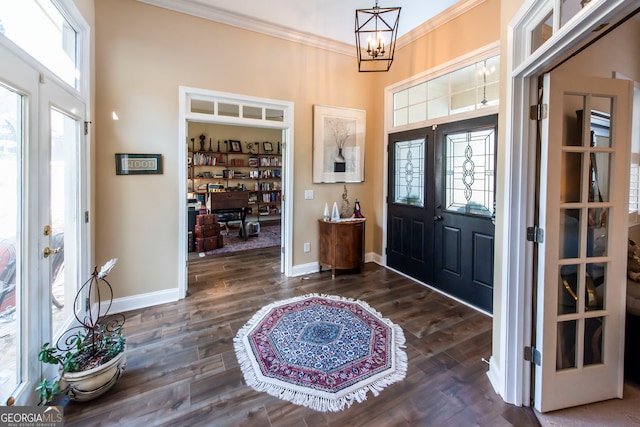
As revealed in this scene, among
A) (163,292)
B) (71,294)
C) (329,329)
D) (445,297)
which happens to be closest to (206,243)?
(163,292)

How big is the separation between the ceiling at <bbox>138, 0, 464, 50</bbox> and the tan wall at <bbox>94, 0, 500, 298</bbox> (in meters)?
0.10

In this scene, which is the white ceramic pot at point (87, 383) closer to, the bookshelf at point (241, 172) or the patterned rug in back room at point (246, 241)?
the patterned rug in back room at point (246, 241)

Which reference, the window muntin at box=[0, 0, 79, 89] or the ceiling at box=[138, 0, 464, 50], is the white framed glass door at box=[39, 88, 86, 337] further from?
the ceiling at box=[138, 0, 464, 50]

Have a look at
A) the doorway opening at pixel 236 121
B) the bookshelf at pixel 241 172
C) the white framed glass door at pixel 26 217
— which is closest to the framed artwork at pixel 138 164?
the doorway opening at pixel 236 121

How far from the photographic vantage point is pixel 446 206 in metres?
3.45

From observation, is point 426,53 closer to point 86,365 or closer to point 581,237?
point 581,237

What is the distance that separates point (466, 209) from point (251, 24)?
340 centimetres

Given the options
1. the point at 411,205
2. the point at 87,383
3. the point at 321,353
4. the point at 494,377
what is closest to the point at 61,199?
the point at 87,383

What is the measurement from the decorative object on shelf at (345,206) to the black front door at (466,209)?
1.37 m

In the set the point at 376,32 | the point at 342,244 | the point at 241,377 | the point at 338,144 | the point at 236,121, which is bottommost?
the point at 241,377

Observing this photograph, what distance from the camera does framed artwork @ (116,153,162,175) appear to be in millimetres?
2914

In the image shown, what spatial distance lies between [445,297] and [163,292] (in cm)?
329

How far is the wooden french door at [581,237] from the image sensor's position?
5.43 ft

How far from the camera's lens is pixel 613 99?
1.68m
